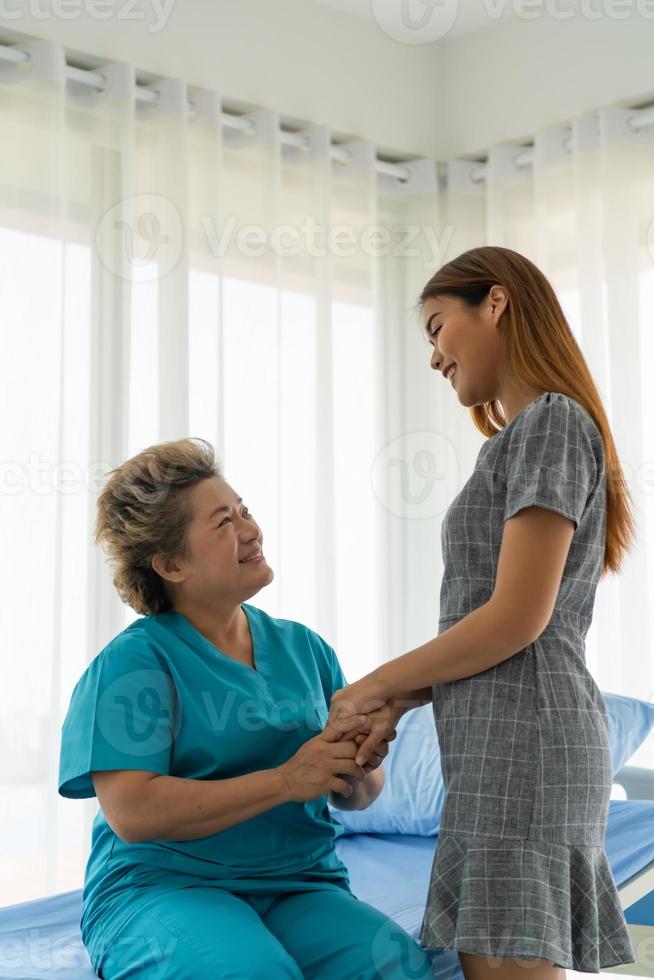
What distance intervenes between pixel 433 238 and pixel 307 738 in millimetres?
2196

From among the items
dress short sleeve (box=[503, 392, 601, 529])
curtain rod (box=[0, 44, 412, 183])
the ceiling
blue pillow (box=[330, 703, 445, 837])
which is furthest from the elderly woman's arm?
the ceiling

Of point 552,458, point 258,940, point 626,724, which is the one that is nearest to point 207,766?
point 258,940

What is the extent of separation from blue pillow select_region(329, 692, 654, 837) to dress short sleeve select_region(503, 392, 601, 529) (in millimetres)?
975

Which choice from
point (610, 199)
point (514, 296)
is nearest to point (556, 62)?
point (610, 199)

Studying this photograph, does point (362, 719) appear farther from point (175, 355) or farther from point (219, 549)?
point (175, 355)

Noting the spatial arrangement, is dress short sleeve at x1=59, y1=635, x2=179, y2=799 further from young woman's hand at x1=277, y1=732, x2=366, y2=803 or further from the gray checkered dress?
the gray checkered dress

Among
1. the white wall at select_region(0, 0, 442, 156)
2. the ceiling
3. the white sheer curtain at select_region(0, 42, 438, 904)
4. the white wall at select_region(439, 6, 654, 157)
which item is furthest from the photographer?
the ceiling

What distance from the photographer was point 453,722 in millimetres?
1383

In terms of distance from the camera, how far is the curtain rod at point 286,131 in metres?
2.67

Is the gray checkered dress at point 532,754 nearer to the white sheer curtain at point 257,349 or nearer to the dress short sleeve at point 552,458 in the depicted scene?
the dress short sleeve at point 552,458

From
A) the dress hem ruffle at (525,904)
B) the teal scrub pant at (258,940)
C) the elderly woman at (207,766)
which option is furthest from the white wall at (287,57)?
the dress hem ruffle at (525,904)

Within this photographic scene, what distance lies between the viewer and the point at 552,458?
1.33 m

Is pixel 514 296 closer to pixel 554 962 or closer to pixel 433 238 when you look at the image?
pixel 554 962

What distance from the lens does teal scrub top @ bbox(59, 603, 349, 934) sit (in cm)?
148
